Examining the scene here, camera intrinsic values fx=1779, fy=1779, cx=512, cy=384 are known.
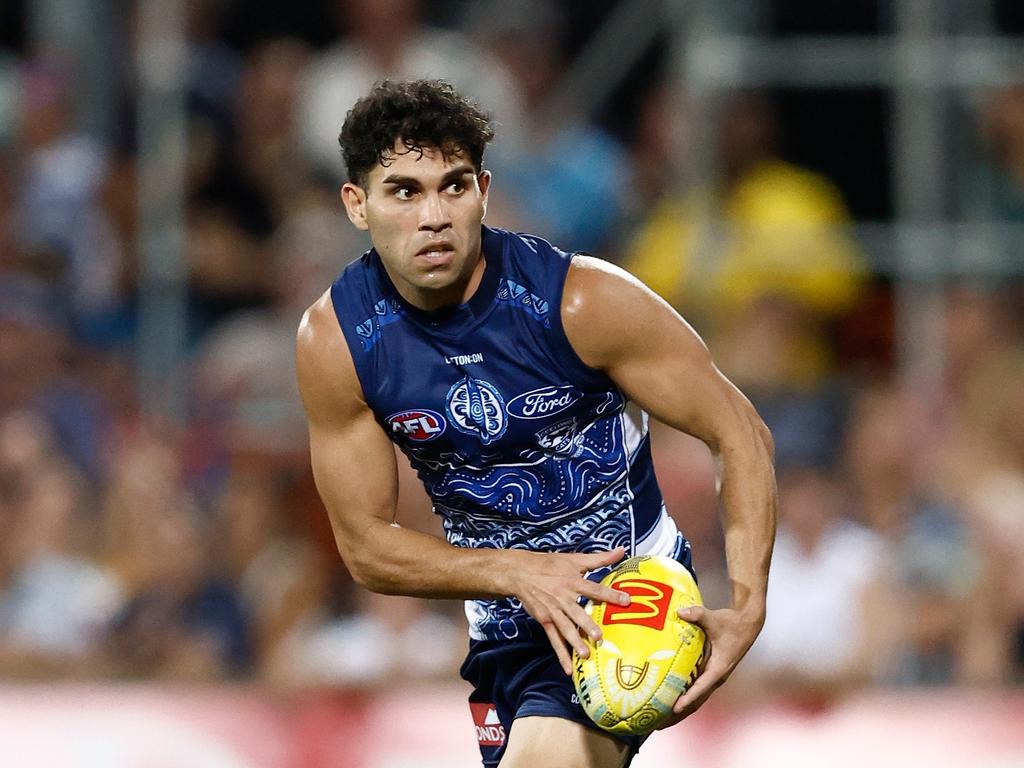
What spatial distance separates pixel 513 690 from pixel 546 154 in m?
4.76

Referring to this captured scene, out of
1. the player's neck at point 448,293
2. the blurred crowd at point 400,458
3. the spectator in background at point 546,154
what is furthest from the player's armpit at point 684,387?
the spectator in background at point 546,154

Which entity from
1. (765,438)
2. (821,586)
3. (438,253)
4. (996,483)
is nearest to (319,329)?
(438,253)

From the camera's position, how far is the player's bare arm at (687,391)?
4.30 metres

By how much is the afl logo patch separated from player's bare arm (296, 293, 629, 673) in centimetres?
5

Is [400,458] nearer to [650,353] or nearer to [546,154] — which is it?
[546,154]

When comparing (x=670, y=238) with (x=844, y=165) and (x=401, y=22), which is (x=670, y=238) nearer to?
(x=844, y=165)

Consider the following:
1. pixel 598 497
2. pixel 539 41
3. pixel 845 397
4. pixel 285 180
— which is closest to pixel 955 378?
pixel 845 397

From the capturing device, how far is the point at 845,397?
26.5 feet

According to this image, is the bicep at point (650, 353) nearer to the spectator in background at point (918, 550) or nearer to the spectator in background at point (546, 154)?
the spectator in background at point (918, 550)

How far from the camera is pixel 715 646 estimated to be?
13.9 ft

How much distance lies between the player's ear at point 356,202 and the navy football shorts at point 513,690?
3.82ft

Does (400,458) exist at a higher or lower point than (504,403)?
higher

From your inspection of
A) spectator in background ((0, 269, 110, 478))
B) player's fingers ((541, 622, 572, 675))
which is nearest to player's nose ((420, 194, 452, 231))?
player's fingers ((541, 622, 572, 675))

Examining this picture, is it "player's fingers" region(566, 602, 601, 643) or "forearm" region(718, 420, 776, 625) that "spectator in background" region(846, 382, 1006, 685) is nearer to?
"forearm" region(718, 420, 776, 625)
